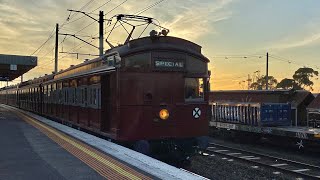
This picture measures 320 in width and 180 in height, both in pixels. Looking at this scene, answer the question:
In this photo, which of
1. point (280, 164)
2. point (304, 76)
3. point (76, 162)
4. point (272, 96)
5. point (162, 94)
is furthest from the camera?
point (304, 76)

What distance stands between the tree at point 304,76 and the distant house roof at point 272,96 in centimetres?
6251

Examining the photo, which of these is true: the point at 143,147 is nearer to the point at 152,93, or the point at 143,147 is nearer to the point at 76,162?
A: the point at 152,93

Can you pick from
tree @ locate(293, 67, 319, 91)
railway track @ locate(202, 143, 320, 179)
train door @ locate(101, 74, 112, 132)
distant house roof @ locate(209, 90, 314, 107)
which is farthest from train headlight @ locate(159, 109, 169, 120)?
tree @ locate(293, 67, 319, 91)

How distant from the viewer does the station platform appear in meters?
6.94

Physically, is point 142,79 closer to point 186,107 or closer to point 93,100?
point 186,107

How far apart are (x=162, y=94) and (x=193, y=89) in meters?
1.08

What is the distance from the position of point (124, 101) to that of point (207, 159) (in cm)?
496

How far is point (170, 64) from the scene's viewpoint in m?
10.5

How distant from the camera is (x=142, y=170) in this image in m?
7.20

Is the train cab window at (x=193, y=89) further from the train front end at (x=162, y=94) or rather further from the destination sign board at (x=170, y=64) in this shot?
the destination sign board at (x=170, y=64)

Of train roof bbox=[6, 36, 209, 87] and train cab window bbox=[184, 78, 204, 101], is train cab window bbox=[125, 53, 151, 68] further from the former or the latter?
train cab window bbox=[184, 78, 204, 101]

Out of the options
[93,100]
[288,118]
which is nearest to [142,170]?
[93,100]

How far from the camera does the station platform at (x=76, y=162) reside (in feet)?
22.8

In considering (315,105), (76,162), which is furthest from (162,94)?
(315,105)
